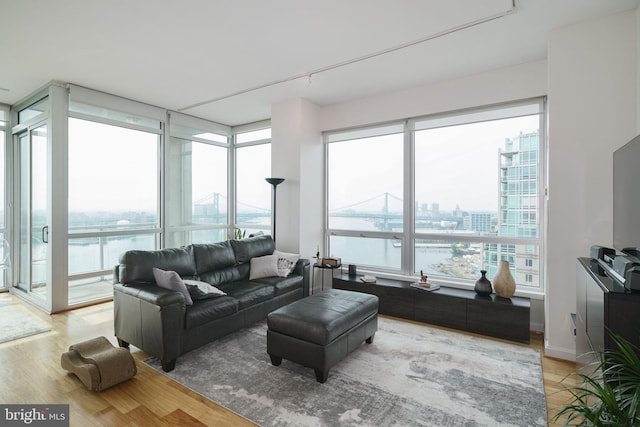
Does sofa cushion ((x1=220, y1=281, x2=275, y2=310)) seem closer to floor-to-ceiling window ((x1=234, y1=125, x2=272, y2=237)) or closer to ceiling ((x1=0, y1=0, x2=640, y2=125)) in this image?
floor-to-ceiling window ((x1=234, y1=125, x2=272, y2=237))

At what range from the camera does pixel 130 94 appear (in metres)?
4.47

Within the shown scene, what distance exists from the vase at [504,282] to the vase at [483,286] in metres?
0.07

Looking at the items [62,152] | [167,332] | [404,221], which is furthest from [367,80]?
[62,152]

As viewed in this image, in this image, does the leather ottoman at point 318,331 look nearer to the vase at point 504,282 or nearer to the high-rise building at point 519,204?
the vase at point 504,282

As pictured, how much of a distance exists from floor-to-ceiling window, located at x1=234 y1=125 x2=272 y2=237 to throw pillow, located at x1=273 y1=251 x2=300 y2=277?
4.60 ft

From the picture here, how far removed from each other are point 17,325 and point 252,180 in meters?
3.76

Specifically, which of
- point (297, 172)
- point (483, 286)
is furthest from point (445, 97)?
point (483, 286)

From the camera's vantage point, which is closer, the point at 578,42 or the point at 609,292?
the point at 609,292

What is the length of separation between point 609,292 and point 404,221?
9.47ft

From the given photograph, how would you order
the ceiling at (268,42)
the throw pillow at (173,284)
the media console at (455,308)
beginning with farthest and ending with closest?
the media console at (455,308) → the throw pillow at (173,284) → the ceiling at (268,42)

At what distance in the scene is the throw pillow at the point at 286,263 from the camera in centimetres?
414

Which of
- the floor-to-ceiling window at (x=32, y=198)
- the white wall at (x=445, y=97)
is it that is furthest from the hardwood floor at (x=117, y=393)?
the white wall at (x=445, y=97)

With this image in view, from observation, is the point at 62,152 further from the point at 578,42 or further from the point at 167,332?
the point at 578,42

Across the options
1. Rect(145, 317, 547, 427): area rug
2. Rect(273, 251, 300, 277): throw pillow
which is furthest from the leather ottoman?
Rect(273, 251, 300, 277): throw pillow
